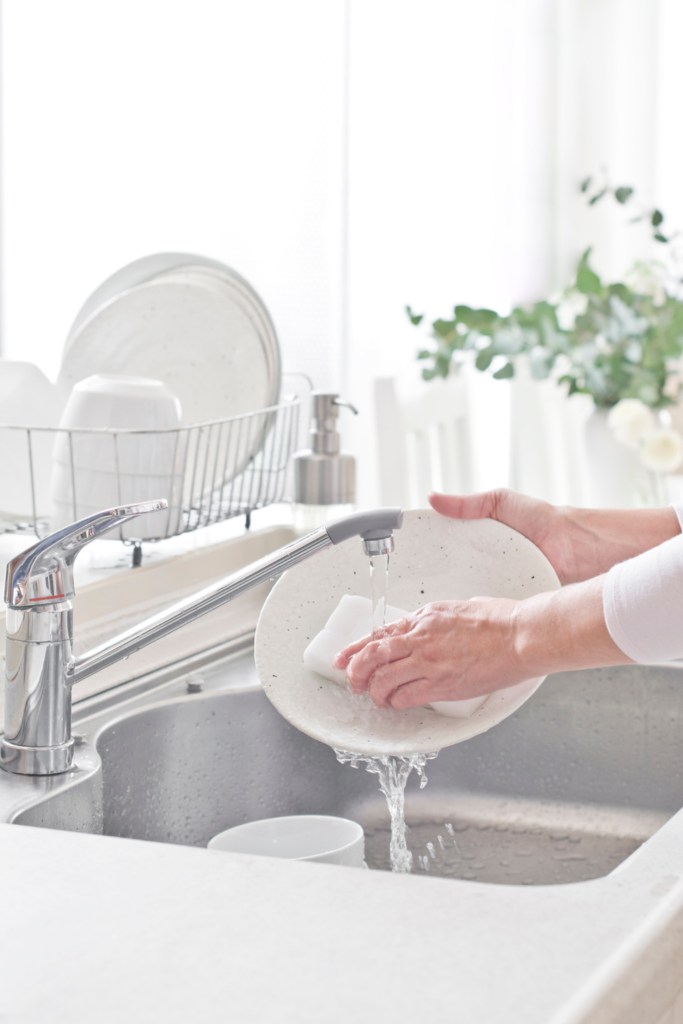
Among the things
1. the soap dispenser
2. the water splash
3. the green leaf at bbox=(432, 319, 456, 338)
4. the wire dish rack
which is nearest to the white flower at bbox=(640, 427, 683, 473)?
the green leaf at bbox=(432, 319, 456, 338)

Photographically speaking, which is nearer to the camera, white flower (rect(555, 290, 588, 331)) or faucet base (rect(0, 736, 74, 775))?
faucet base (rect(0, 736, 74, 775))

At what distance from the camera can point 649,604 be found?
0.64 metres

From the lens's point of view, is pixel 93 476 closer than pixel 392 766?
No

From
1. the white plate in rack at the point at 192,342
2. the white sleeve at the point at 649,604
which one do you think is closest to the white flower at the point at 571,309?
the white plate in rack at the point at 192,342

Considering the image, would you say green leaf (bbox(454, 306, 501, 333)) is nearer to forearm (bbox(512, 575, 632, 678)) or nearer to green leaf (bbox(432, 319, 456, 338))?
green leaf (bbox(432, 319, 456, 338))

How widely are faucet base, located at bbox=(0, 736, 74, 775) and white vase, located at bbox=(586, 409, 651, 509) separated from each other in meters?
1.41

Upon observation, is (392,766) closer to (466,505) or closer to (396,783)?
(396,783)

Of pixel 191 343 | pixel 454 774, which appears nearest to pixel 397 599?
pixel 454 774

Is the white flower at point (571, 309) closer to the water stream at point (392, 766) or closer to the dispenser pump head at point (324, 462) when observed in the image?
the dispenser pump head at point (324, 462)

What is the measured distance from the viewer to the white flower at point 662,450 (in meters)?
1.83

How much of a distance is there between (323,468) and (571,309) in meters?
1.07

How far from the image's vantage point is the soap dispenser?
45.9 inches

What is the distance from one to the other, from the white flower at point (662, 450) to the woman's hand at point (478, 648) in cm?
113

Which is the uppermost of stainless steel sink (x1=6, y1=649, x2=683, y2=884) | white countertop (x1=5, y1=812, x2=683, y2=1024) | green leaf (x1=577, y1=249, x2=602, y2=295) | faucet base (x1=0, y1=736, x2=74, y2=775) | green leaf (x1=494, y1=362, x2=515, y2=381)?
green leaf (x1=577, y1=249, x2=602, y2=295)
